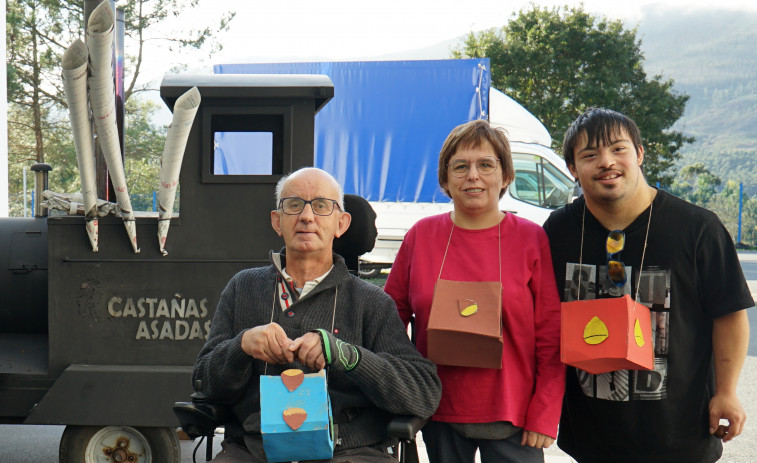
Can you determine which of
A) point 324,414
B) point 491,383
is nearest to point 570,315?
point 491,383

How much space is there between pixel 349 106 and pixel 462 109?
2223mm

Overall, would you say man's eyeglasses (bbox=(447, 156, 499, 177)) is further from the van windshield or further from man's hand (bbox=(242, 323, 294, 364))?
the van windshield

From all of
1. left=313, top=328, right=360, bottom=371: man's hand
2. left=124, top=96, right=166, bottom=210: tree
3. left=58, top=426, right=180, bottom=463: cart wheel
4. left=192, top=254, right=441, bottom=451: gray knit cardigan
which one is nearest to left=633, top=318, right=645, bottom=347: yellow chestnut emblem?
left=192, top=254, right=441, bottom=451: gray knit cardigan

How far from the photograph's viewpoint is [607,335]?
2316 millimetres

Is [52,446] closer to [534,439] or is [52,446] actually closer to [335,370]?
[335,370]

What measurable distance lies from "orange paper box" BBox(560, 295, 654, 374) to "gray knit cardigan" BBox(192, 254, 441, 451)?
455 mm

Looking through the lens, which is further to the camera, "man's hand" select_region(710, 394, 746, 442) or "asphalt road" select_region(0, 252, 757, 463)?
"asphalt road" select_region(0, 252, 757, 463)

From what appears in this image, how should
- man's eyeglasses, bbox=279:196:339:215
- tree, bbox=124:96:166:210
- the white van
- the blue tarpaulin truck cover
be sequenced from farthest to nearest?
tree, bbox=124:96:166:210, the white van, the blue tarpaulin truck cover, man's eyeglasses, bbox=279:196:339:215

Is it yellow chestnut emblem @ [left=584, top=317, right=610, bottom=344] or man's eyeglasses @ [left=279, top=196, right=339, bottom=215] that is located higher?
man's eyeglasses @ [left=279, top=196, right=339, bottom=215]

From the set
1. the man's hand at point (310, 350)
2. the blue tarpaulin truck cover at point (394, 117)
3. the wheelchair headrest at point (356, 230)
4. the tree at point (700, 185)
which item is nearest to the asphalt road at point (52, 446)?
the wheelchair headrest at point (356, 230)

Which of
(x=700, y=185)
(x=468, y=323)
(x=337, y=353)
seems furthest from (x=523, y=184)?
(x=700, y=185)

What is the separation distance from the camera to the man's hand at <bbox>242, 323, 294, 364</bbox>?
2.31 meters

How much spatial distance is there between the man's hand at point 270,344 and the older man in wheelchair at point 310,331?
44mm

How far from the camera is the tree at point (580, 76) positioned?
27.4 metres
